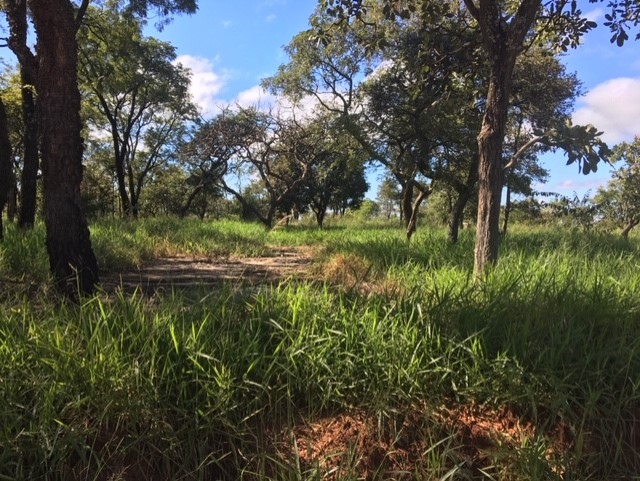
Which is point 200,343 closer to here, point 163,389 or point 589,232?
point 163,389

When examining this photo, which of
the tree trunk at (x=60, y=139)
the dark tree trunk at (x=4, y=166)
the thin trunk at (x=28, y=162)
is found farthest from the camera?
the thin trunk at (x=28, y=162)

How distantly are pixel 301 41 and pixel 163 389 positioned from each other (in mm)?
16766

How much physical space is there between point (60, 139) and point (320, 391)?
2.90 metres

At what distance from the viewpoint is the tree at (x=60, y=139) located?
3594 mm

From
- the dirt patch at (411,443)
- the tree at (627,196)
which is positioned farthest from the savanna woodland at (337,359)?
the tree at (627,196)

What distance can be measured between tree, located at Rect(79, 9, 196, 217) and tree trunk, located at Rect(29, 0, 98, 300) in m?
6.02

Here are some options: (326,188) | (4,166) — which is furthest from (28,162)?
(326,188)

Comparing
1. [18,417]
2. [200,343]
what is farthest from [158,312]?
[18,417]

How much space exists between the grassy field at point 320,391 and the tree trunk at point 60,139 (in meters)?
0.93

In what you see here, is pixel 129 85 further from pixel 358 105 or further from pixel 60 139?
pixel 60 139

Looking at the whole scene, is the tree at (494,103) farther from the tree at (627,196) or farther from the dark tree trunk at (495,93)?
the tree at (627,196)

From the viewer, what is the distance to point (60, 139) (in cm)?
364

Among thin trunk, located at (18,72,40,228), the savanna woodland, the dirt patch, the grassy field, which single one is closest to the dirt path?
the savanna woodland

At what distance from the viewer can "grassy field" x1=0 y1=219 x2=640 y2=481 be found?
198 centimetres
